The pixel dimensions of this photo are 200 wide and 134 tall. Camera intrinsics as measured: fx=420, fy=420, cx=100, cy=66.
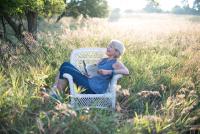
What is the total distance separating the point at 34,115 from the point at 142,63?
3.16m

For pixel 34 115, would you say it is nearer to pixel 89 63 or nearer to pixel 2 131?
pixel 2 131

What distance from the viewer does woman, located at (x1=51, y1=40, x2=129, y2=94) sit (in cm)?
614

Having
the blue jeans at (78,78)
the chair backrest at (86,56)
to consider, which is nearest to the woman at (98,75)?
the blue jeans at (78,78)

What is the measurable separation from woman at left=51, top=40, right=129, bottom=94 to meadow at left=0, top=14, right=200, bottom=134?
247 mm

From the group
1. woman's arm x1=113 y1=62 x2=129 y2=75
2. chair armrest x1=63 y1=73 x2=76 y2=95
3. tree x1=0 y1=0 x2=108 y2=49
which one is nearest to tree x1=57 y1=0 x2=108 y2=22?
tree x1=0 y1=0 x2=108 y2=49

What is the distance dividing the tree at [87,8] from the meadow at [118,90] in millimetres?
11863

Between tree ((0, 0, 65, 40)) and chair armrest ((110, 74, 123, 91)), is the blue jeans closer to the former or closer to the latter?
chair armrest ((110, 74, 123, 91))

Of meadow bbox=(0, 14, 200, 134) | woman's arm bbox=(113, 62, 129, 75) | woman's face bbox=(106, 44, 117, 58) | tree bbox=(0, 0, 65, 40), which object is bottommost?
meadow bbox=(0, 14, 200, 134)

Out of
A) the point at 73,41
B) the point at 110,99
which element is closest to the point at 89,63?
the point at 110,99

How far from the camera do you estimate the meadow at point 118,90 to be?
16.0 feet

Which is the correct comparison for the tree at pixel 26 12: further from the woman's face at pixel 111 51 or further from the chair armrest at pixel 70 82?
the chair armrest at pixel 70 82

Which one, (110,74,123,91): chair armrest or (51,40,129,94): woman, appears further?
(51,40,129,94): woman

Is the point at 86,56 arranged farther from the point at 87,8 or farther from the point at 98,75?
the point at 87,8

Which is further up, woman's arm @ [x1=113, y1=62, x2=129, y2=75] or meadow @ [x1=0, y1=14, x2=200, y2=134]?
woman's arm @ [x1=113, y1=62, x2=129, y2=75]
